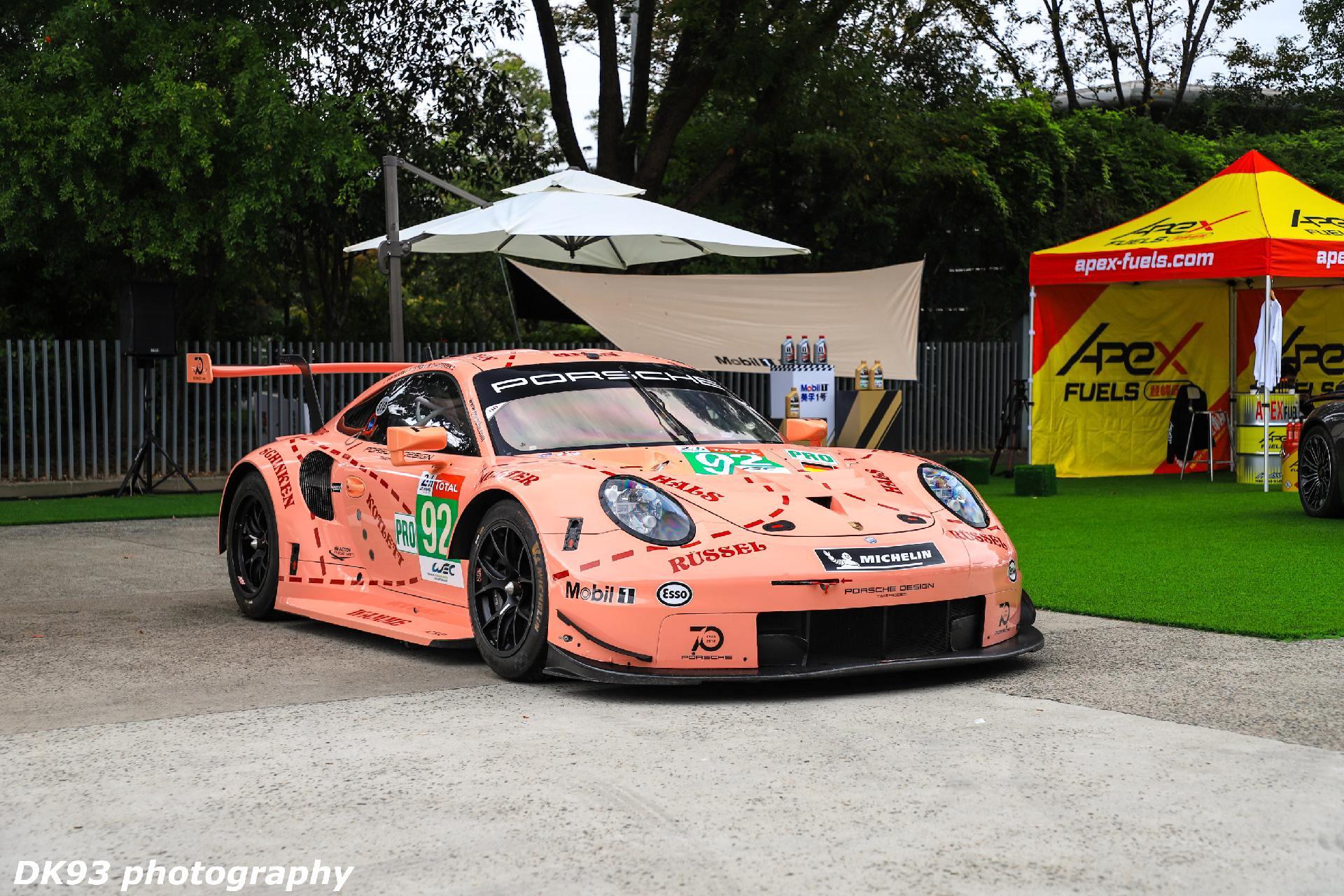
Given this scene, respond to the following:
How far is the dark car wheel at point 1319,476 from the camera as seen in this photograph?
11.5m

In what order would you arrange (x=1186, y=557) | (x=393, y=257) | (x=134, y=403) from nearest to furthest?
(x=1186, y=557), (x=393, y=257), (x=134, y=403)

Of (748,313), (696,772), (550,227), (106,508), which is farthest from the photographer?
(748,313)

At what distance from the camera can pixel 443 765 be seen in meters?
4.24

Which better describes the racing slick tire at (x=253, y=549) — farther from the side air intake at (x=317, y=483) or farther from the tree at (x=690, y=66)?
the tree at (x=690, y=66)

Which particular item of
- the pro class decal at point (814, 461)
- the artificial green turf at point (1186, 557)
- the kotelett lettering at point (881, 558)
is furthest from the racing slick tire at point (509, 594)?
the artificial green turf at point (1186, 557)

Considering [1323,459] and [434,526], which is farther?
[1323,459]

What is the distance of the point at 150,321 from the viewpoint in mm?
15336

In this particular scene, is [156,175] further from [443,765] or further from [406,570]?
[443,765]

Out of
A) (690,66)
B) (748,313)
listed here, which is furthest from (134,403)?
(690,66)

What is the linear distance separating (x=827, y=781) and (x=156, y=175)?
14152 millimetres

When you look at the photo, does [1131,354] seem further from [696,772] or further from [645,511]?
→ [696,772]

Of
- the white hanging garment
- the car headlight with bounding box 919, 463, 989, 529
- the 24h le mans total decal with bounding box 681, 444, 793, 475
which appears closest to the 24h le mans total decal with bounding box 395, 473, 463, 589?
the 24h le mans total decal with bounding box 681, 444, 793, 475

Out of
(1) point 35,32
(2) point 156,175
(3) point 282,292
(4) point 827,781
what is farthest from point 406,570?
(3) point 282,292

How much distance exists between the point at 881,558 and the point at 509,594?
4.51 feet
